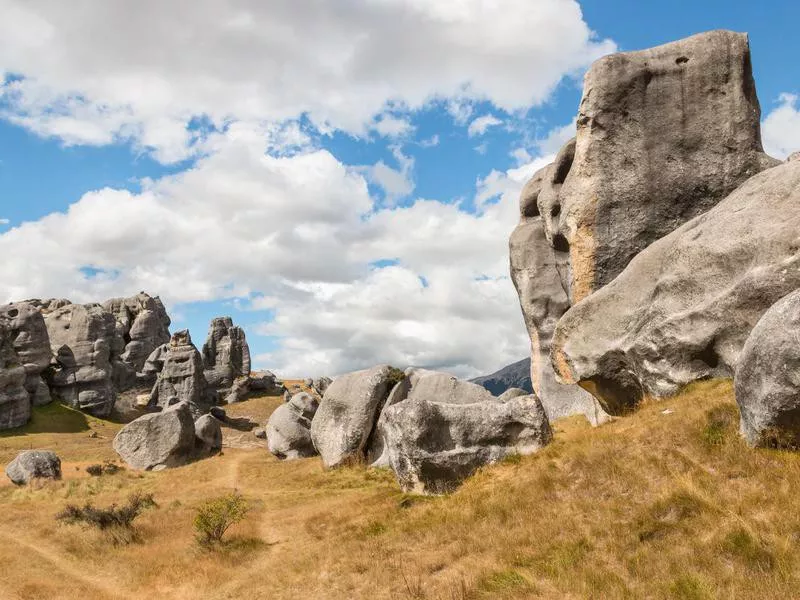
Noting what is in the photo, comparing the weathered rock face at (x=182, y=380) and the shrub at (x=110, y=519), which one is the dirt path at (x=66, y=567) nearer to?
the shrub at (x=110, y=519)

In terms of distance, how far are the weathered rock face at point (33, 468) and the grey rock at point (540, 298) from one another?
2802 cm

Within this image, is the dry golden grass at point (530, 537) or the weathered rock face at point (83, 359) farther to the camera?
the weathered rock face at point (83, 359)

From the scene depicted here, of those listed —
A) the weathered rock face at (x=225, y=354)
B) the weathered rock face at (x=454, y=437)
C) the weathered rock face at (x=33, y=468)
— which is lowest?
the weathered rock face at (x=33, y=468)

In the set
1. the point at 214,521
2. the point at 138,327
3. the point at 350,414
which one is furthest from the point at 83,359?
the point at 214,521

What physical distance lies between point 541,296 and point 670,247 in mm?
14302

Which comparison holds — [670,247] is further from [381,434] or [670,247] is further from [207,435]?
[207,435]

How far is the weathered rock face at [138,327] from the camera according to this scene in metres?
87.2

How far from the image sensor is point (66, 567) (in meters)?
17.3

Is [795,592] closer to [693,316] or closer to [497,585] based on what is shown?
[497,585]

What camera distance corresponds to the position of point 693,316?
15.4m

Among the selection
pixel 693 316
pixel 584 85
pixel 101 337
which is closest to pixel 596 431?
pixel 693 316

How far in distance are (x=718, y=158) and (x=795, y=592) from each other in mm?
18501

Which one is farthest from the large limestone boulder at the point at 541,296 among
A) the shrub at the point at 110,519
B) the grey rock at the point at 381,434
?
the shrub at the point at 110,519

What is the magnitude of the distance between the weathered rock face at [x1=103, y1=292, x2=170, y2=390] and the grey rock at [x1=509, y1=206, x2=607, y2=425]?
6450 centimetres
